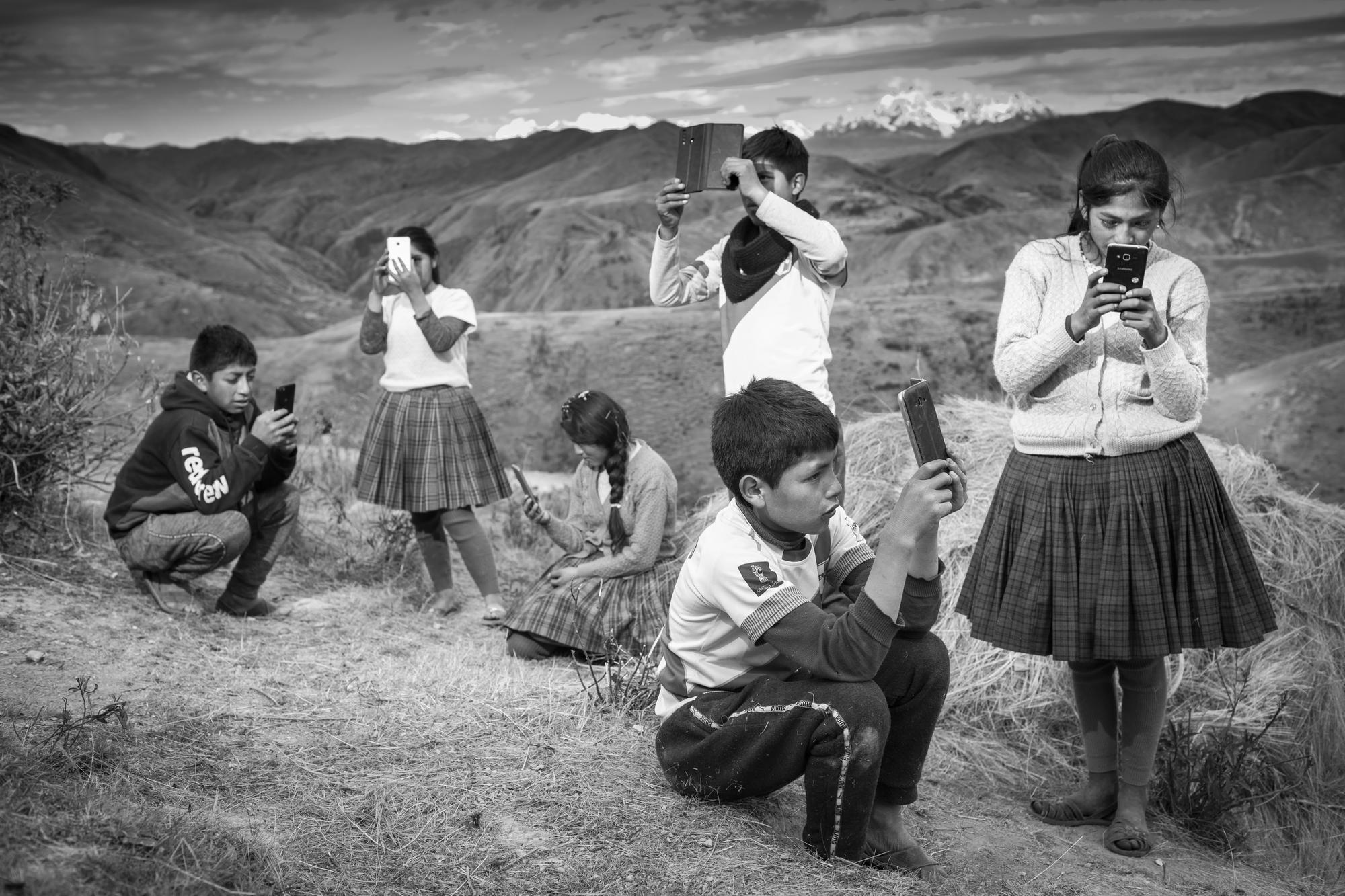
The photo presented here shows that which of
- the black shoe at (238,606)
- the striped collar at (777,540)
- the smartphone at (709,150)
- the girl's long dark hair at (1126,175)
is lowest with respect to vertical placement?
the black shoe at (238,606)

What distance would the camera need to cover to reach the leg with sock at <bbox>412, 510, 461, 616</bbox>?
4629 millimetres

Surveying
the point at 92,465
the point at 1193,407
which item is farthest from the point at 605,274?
the point at 1193,407

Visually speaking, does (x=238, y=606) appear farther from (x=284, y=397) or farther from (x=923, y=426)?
(x=923, y=426)

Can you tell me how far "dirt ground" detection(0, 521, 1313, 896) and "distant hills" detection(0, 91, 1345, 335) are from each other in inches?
302

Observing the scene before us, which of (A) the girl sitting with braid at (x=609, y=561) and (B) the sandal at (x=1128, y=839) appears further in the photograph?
(A) the girl sitting with braid at (x=609, y=561)

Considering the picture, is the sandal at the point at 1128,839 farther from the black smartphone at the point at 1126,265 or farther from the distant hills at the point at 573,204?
the distant hills at the point at 573,204

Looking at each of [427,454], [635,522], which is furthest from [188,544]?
[635,522]

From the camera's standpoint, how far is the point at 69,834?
2105mm

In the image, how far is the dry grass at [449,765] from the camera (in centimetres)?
222

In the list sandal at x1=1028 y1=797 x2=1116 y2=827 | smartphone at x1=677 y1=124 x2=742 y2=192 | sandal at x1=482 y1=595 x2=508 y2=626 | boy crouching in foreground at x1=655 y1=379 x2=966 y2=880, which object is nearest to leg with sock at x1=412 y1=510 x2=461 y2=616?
sandal at x1=482 y1=595 x2=508 y2=626

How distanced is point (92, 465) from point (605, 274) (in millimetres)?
11341

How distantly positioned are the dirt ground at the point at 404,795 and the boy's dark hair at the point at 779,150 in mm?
1625

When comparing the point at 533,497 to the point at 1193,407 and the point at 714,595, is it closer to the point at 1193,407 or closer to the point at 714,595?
the point at 714,595

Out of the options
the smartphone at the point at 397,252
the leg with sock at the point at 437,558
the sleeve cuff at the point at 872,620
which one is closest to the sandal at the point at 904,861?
the sleeve cuff at the point at 872,620
